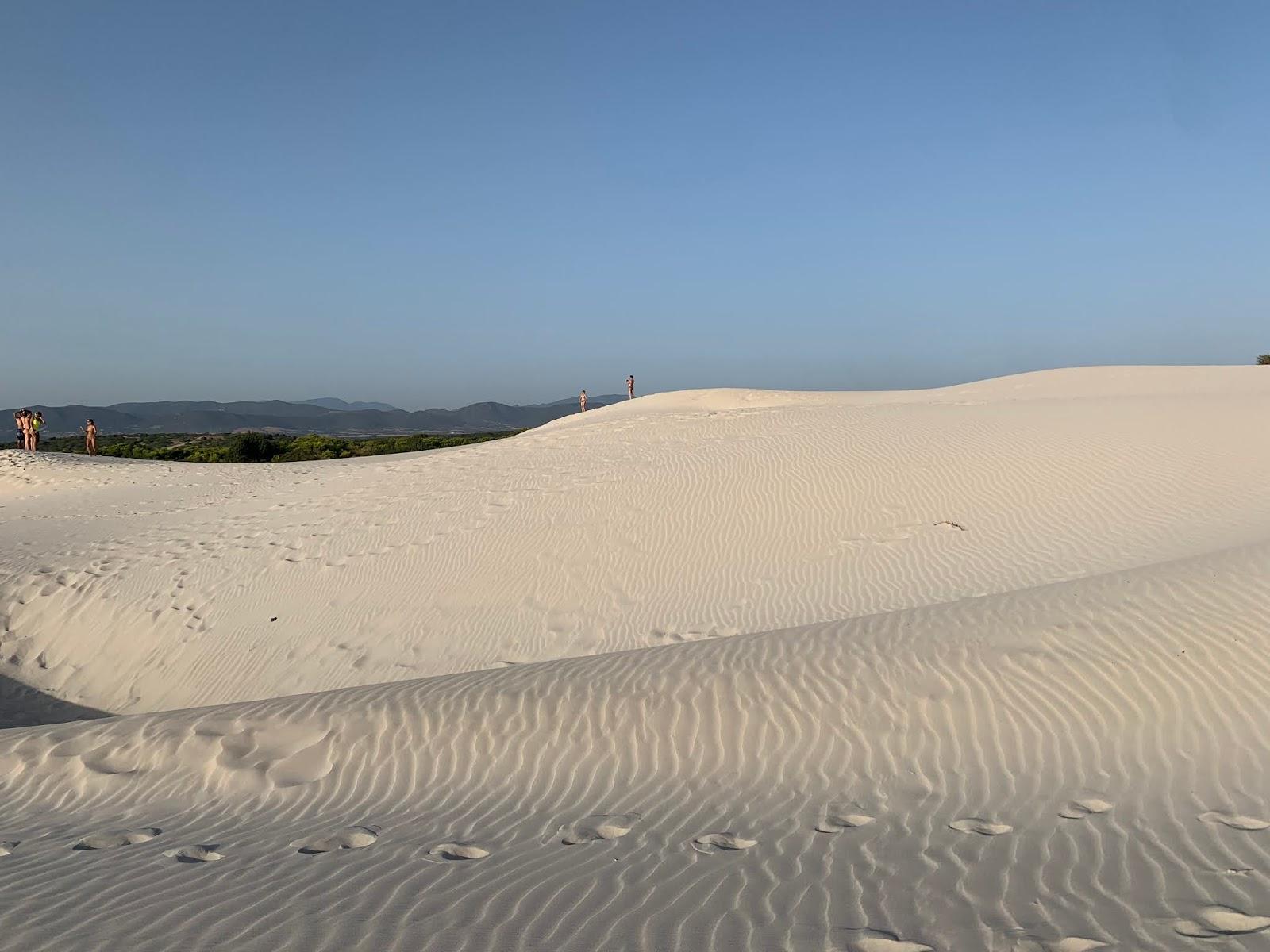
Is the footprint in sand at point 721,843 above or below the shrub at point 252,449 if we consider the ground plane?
below

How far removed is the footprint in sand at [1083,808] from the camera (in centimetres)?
438

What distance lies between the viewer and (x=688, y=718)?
6121 mm

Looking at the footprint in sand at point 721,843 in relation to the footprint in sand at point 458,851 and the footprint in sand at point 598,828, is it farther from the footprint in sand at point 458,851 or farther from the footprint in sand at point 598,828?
the footprint in sand at point 458,851

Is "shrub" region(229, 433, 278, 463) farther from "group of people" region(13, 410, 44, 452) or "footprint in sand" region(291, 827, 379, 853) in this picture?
"footprint in sand" region(291, 827, 379, 853)

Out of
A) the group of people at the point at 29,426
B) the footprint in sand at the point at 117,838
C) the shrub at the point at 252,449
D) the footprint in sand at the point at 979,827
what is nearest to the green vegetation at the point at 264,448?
the shrub at the point at 252,449

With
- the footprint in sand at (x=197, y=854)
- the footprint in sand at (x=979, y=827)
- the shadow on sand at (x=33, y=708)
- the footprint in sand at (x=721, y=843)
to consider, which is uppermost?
the footprint in sand at (x=197, y=854)

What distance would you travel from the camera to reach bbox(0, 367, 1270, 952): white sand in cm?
359

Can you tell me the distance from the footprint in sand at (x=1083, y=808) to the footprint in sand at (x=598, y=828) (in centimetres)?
221

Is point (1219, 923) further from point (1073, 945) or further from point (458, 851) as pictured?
point (458, 851)

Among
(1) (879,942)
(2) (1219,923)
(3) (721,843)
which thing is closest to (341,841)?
(3) (721,843)

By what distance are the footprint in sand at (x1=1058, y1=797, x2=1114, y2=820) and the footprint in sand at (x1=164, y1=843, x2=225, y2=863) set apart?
14.0ft

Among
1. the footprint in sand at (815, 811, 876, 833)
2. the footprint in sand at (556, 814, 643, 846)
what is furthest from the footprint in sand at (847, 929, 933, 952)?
the footprint in sand at (556, 814, 643, 846)

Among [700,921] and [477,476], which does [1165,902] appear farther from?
[477,476]

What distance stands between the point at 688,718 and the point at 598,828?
5.03ft
